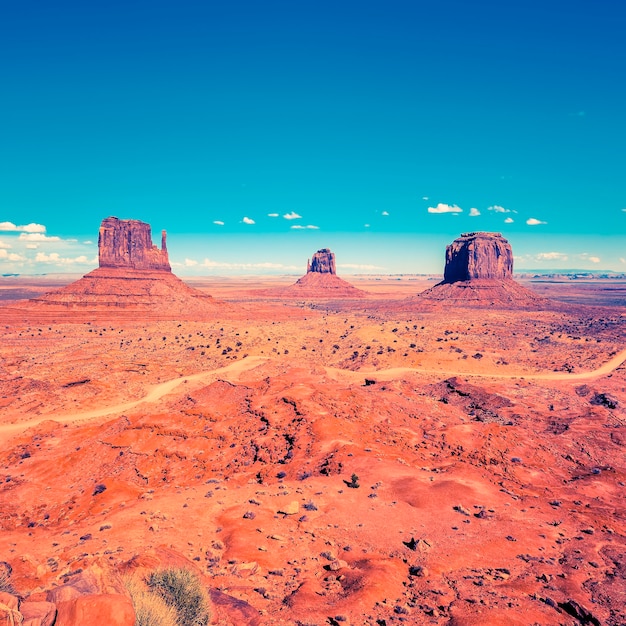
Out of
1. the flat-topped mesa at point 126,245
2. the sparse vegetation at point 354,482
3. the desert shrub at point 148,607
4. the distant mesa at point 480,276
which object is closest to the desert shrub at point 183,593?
the desert shrub at point 148,607

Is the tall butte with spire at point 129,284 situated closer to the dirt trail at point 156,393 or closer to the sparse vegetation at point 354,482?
the dirt trail at point 156,393

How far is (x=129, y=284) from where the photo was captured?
119 m

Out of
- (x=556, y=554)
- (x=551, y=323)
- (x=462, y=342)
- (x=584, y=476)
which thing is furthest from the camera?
(x=551, y=323)

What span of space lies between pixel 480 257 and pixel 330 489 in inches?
5447

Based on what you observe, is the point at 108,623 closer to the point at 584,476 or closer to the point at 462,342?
the point at 584,476

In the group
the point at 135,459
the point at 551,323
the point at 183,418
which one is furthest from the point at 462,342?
the point at 135,459

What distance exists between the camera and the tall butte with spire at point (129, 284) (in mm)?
110438

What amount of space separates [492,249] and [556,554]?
142144 mm

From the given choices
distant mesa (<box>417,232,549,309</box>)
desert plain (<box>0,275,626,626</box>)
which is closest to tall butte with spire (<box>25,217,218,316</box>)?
desert plain (<box>0,275,626,626</box>)

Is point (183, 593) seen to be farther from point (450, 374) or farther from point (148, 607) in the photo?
point (450, 374)

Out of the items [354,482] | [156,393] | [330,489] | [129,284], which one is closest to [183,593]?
[330,489]

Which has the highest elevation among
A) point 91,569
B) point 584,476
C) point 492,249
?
point 492,249

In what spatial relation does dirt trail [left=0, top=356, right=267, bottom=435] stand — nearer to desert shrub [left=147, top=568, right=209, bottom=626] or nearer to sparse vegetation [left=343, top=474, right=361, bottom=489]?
sparse vegetation [left=343, top=474, right=361, bottom=489]

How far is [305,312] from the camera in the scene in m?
132
